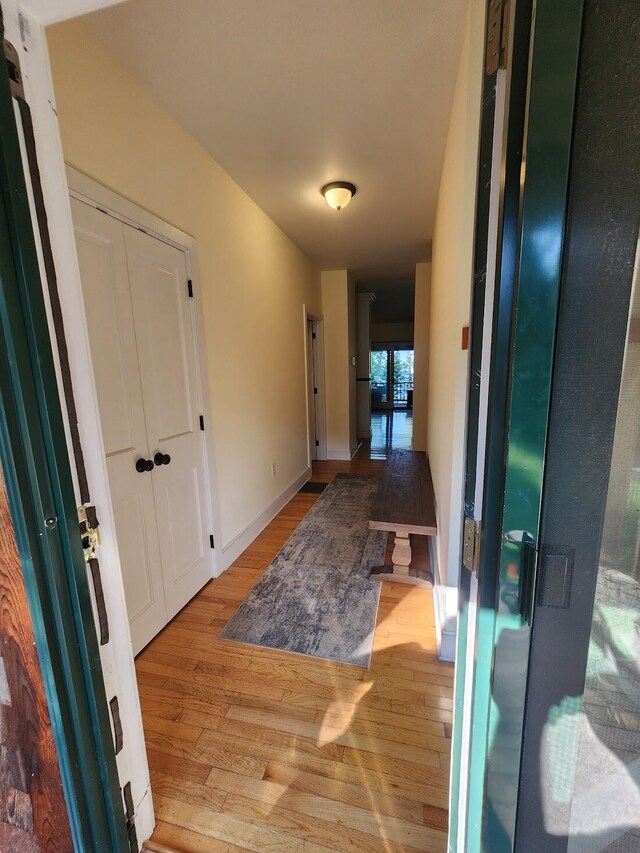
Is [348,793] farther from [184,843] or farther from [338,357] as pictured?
[338,357]

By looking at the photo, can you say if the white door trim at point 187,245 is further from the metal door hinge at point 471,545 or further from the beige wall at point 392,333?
the beige wall at point 392,333

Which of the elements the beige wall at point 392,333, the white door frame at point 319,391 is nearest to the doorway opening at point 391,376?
the beige wall at point 392,333

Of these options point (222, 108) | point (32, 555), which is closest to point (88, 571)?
point (32, 555)

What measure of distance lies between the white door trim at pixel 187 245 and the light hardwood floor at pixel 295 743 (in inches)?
28.9

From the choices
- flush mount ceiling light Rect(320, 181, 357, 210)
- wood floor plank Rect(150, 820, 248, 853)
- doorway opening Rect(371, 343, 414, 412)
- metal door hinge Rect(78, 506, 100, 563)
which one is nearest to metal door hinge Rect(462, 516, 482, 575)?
metal door hinge Rect(78, 506, 100, 563)

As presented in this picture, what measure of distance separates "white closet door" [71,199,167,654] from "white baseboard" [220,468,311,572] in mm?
680

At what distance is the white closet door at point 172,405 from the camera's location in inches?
72.9

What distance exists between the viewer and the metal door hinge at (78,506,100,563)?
0.88m

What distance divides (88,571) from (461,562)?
0.88 meters

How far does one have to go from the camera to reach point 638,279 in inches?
18.3

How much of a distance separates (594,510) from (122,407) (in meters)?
1.81

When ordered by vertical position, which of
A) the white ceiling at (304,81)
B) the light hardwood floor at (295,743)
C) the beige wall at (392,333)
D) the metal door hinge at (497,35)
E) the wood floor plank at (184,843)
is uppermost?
the white ceiling at (304,81)

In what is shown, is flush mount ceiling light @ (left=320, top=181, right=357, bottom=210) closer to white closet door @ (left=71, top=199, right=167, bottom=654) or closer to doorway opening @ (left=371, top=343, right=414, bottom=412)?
white closet door @ (left=71, top=199, right=167, bottom=654)

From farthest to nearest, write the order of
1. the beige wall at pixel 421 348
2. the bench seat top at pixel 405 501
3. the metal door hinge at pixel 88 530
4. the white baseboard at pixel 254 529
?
the beige wall at pixel 421 348, the white baseboard at pixel 254 529, the bench seat top at pixel 405 501, the metal door hinge at pixel 88 530
